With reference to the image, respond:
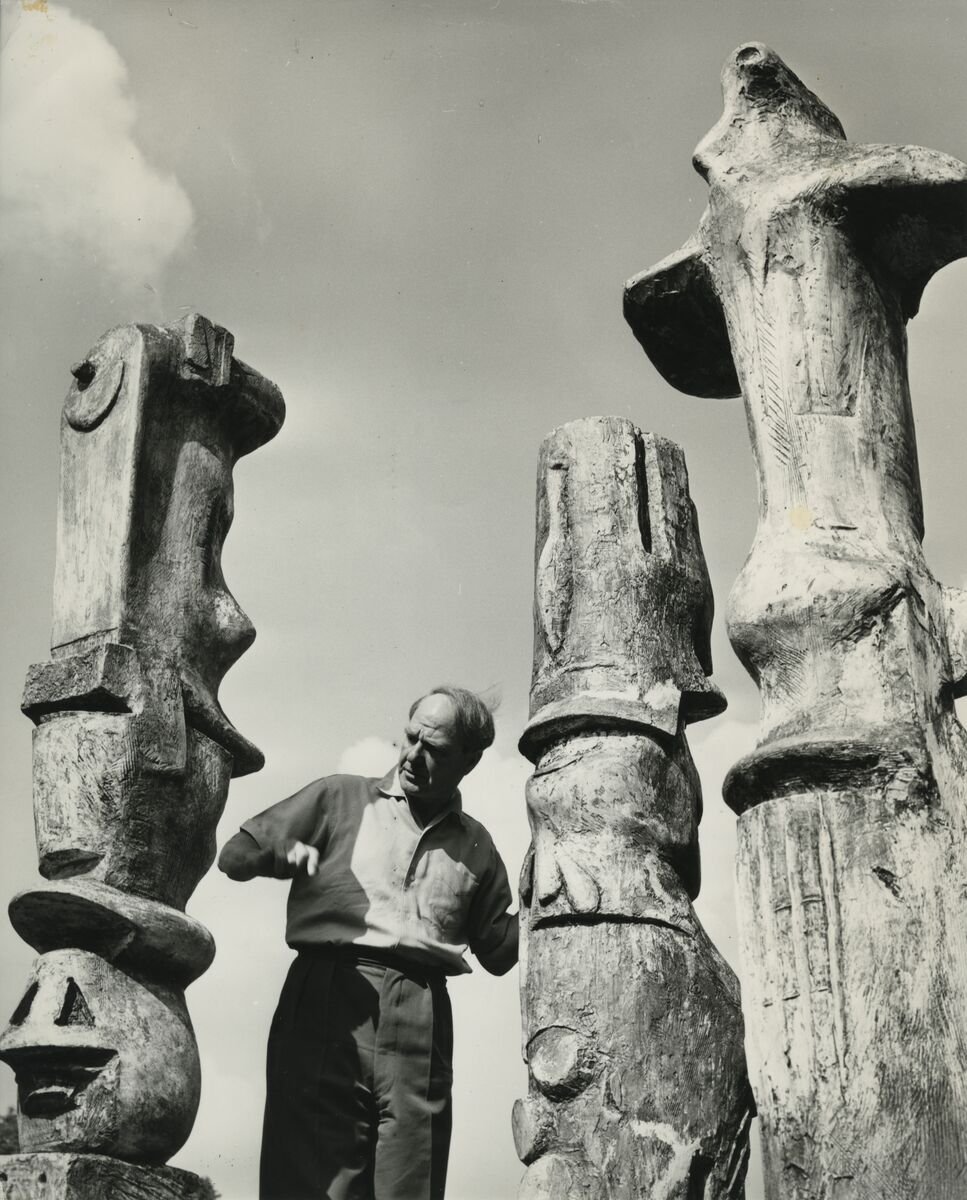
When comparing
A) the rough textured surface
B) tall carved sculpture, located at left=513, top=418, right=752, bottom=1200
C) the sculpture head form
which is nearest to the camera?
tall carved sculpture, located at left=513, top=418, right=752, bottom=1200

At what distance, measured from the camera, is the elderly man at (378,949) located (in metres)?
4.14

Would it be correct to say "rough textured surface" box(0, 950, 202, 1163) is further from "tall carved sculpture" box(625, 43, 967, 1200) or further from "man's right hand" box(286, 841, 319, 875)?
"tall carved sculpture" box(625, 43, 967, 1200)

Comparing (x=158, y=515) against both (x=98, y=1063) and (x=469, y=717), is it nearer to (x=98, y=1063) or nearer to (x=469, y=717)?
(x=469, y=717)

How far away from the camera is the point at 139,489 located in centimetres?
409

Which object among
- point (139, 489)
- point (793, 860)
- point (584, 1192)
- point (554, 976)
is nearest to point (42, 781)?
point (139, 489)

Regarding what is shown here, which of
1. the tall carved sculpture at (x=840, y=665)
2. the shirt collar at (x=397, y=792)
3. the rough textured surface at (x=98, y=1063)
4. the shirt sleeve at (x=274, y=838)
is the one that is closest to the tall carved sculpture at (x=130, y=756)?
the rough textured surface at (x=98, y=1063)

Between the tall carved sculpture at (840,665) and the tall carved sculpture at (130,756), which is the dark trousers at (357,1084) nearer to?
the tall carved sculpture at (130,756)

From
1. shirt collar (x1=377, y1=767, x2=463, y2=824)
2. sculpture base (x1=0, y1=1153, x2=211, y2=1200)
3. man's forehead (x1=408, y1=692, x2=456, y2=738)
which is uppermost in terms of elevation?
man's forehead (x1=408, y1=692, x2=456, y2=738)

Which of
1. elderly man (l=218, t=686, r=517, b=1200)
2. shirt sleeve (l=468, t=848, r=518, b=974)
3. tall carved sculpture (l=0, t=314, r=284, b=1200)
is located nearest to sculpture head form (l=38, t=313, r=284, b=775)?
tall carved sculpture (l=0, t=314, r=284, b=1200)

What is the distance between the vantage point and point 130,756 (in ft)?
12.5

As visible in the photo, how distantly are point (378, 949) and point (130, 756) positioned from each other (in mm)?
877

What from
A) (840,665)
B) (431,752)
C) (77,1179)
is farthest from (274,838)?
(840,665)

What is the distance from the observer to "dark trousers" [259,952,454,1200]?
4.12 meters

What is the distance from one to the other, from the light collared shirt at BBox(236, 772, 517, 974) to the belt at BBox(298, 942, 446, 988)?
15 mm
